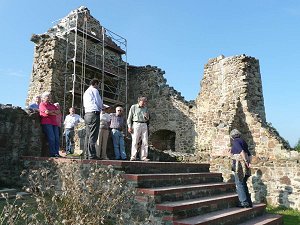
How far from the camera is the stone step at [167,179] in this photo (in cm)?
524

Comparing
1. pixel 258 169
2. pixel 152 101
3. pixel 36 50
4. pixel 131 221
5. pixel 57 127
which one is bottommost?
pixel 131 221

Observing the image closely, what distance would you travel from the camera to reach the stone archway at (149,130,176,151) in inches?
785

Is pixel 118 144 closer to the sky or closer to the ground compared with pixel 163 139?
closer to the ground

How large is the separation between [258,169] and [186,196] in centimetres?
394

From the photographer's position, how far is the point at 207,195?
6.33 m

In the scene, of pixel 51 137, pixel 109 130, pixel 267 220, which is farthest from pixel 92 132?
pixel 267 220

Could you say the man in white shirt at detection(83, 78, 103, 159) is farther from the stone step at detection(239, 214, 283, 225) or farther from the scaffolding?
the scaffolding

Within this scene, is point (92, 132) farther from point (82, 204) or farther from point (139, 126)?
point (82, 204)

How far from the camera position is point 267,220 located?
6273mm

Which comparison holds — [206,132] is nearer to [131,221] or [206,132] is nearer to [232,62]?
[232,62]

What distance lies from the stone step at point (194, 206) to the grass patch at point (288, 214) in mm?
1438

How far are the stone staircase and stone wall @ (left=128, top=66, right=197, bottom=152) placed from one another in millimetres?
10862

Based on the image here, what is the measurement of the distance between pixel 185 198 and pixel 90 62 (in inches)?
532

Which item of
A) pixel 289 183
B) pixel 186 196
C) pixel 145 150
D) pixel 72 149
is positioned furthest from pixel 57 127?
pixel 289 183
